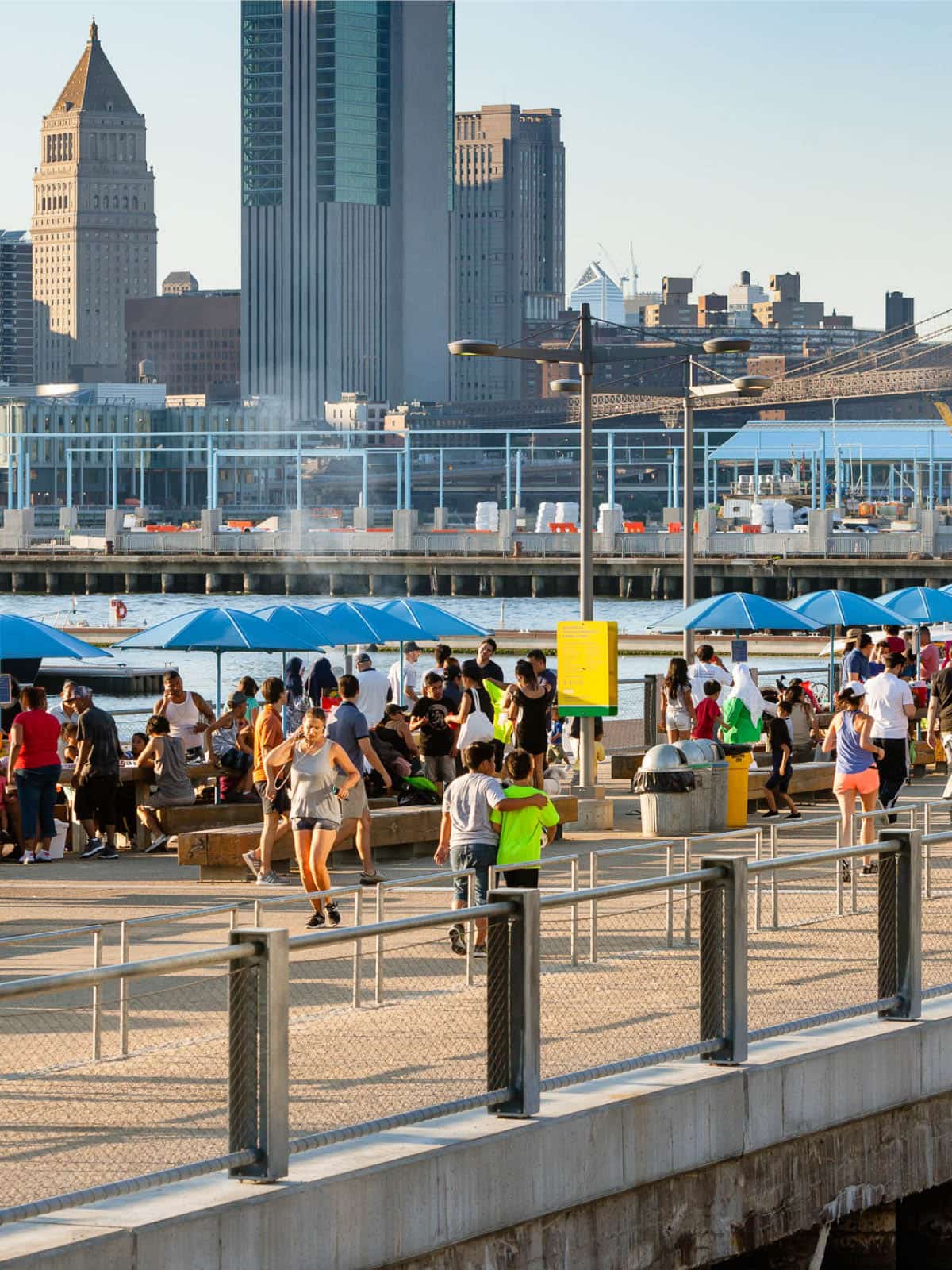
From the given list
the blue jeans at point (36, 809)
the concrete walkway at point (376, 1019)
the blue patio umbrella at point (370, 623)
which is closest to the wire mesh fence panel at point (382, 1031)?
the concrete walkway at point (376, 1019)

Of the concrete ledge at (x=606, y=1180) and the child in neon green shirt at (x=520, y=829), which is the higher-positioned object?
the child in neon green shirt at (x=520, y=829)

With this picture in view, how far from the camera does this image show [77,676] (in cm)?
5381

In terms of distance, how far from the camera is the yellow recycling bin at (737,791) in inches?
766

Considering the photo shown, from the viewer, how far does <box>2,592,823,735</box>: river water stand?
54.2 meters

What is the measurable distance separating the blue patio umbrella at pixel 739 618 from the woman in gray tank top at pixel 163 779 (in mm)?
9441

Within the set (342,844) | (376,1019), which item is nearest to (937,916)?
(376,1019)

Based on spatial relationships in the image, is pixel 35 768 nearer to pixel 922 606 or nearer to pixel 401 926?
pixel 401 926

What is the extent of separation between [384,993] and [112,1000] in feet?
3.90

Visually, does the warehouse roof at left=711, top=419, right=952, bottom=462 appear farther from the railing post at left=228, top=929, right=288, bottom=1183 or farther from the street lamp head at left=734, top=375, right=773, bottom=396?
the railing post at left=228, top=929, right=288, bottom=1183

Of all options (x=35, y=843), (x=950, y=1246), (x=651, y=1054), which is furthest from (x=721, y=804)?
(x=651, y=1054)

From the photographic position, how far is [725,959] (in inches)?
338

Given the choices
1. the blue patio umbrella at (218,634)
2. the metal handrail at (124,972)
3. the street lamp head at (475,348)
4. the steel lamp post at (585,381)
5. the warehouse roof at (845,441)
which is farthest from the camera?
the warehouse roof at (845,441)

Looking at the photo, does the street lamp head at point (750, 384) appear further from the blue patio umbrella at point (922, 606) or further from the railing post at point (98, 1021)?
the railing post at point (98, 1021)

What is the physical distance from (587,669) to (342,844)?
153 inches
